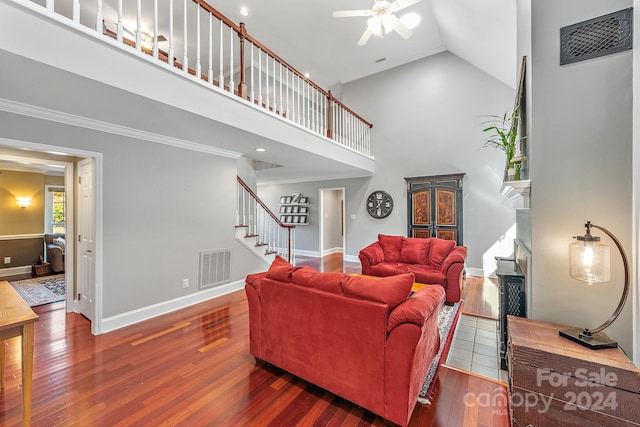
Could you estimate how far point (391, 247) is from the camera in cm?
475

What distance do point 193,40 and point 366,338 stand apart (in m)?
6.08

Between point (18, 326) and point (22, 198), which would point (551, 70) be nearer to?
point (18, 326)

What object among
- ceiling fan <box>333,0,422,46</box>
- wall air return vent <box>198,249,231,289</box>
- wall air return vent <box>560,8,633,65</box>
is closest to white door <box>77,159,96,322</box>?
wall air return vent <box>198,249,231,289</box>

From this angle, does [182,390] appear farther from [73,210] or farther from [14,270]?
[14,270]

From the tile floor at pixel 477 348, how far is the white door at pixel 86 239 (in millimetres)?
3940

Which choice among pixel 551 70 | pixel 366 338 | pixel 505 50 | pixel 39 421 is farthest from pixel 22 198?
pixel 505 50

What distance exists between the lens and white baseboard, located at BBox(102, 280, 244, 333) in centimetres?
303

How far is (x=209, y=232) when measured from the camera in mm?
4090

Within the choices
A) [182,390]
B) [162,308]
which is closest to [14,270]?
[162,308]

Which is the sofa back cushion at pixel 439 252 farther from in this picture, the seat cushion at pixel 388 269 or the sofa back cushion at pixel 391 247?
the sofa back cushion at pixel 391 247

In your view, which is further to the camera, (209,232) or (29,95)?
(209,232)

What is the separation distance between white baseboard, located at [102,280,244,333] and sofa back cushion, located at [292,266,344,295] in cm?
Answer: 246

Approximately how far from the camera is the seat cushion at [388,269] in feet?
13.6

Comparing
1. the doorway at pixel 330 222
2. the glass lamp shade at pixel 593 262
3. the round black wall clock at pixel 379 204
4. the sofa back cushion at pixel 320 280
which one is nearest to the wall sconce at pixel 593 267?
the glass lamp shade at pixel 593 262
